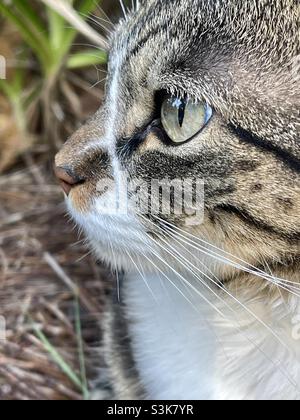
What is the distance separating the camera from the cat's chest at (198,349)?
3.94 ft

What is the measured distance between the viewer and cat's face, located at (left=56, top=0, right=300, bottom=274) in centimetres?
99

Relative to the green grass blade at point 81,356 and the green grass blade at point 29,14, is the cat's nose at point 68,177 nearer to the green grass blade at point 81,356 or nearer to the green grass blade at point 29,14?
the green grass blade at point 81,356

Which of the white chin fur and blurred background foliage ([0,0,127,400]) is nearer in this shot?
the white chin fur

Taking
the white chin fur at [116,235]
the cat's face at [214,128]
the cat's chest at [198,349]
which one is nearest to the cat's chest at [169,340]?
the cat's chest at [198,349]

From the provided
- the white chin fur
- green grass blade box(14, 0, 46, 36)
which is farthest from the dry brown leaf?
the white chin fur

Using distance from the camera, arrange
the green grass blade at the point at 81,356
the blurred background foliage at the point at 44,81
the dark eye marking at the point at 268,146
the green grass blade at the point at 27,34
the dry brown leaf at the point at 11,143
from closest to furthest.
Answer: the dark eye marking at the point at 268,146, the green grass blade at the point at 81,356, the green grass blade at the point at 27,34, the blurred background foliage at the point at 44,81, the dry brown leaf at the point at 11,143

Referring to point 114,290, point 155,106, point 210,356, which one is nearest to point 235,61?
point 155,106

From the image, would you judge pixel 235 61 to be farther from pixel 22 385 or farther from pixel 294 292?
pixel 22 385

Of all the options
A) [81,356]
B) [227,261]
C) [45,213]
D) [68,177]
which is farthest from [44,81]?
[227,261]

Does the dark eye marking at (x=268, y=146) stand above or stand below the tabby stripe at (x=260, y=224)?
above

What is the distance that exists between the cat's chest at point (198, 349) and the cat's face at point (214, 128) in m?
0.20

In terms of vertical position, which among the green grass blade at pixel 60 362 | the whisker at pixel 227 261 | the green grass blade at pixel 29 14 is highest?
the green grass blade at pixel 29 14

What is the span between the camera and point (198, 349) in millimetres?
1309

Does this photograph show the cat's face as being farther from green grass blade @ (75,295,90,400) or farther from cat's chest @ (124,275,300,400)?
green grass blade @ (75,295,90,400)
